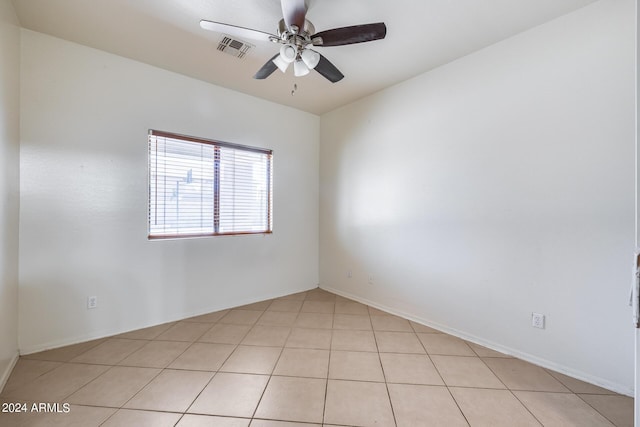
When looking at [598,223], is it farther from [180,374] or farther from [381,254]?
[180,374]

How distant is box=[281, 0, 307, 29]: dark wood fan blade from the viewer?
1582 millimetres

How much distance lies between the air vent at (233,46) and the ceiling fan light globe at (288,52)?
64cm

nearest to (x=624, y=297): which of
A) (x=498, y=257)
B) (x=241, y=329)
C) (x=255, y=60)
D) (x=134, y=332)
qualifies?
(x=498, y=257)

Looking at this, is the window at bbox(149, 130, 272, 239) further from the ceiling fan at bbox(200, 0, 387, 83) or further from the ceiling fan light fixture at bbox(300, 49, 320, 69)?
the ceiling fan light fixture at bbox(300, 49, 320, 69)

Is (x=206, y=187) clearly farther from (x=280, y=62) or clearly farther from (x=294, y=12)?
(x=294, y=12)

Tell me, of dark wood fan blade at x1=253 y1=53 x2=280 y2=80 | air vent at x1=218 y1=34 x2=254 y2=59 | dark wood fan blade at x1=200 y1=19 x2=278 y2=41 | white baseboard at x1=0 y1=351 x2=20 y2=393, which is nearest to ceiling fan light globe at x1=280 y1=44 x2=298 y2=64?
dark wood fan blade at x1=200 y1=19 x2=278 y2=41

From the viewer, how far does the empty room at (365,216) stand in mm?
1741

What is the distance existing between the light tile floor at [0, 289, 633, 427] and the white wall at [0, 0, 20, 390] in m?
0.33

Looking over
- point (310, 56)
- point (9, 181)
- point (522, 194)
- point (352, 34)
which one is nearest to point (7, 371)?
point (9, 181)

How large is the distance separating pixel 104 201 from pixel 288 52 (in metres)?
2.23

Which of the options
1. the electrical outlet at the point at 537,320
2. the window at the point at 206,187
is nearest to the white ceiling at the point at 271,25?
the window at the point at 206,187

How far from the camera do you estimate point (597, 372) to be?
1.84 meters

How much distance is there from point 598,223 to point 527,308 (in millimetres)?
827

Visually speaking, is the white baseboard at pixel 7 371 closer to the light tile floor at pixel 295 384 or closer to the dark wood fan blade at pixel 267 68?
the light tile floor at pixel 295 384
